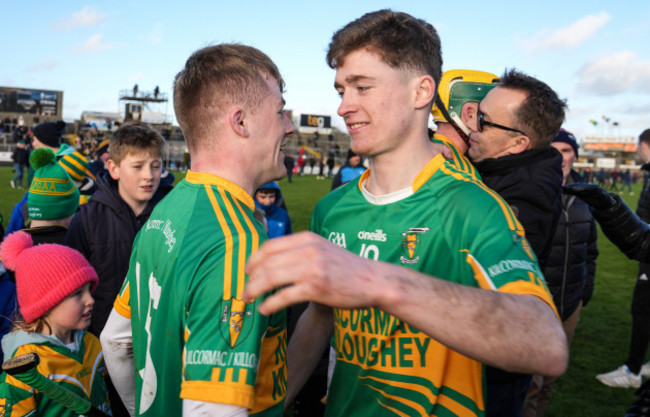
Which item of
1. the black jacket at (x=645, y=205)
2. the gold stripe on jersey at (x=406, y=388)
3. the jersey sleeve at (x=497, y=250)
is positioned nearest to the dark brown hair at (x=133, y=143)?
the gold stripe on jersey at (x=406, y=388)

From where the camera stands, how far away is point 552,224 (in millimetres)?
2529

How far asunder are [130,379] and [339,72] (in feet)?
5.18

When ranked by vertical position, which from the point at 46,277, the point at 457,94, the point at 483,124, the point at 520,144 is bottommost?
the point at 46,277

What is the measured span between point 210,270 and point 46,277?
1.83 meters

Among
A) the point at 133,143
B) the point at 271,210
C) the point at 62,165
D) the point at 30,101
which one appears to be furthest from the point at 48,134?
the point at 30,101

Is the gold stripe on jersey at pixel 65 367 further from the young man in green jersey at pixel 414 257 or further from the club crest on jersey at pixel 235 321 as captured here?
the club crest on jersey at pixel 235 321

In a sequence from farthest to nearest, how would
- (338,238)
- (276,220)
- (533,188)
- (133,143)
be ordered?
(276,220), (133,143), (533,188), (338,238)

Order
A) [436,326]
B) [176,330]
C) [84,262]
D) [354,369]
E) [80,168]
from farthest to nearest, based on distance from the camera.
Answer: [80,168] → [84,262] → [354,369] → [176,330] → [436,326]

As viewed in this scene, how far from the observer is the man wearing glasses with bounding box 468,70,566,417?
247 centimetres

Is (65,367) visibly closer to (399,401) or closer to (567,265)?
(399,401)

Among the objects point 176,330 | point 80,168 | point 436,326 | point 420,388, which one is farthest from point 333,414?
point 80,168

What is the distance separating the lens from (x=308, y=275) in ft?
3.03

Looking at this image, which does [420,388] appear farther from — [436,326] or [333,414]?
[436,326]

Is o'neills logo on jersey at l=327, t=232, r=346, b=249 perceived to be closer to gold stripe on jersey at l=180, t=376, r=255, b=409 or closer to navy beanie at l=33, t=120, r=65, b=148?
gold stripe on jersey at l=180, t=376, r=255, b=409
